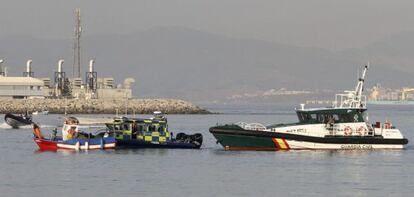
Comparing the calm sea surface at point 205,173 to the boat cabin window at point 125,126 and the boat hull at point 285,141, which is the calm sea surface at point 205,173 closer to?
the boat hull at point 285,141

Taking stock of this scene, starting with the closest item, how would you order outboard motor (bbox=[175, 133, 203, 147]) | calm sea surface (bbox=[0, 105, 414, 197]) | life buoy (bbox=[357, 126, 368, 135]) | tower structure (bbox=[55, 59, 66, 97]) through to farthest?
calm sea surface (bbox=[0, 105, 414, 197]), life buoy (bbox=[357, 126, 368, 135]), outboard motor (bbox=[175, 133, 203, 147]), tower structure (bbox=[55, 59, 66, 97])

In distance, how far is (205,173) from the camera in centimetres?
5434

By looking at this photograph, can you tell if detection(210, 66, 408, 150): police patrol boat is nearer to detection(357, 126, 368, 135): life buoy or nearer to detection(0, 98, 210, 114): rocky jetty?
detection(357, 126, 368, 135): life buoy

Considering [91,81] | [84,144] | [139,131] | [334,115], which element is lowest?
[84,144]

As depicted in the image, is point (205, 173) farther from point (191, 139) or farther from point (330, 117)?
point (191, 139)

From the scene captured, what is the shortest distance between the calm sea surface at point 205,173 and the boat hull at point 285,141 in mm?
539

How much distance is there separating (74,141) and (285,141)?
12.2 m

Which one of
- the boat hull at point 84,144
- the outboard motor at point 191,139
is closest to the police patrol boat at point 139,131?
the boat hull at point 84,144

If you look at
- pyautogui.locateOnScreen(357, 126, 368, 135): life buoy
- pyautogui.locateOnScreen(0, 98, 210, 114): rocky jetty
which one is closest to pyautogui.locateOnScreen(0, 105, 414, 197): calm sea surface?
pyautogui.locateOnScreen(357, 126, 368, 135): life buoy

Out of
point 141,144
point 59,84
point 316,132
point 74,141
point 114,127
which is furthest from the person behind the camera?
point 59,84

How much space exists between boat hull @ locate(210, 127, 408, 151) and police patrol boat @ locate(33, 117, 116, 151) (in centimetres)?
632

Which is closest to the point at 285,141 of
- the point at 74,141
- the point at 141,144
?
the point at 141,144

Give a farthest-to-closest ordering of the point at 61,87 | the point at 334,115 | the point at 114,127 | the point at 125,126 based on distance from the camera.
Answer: the point at 61,87
the point at 114,127
the point at 125,126
the point at 334,115

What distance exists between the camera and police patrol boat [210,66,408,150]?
216 ft
